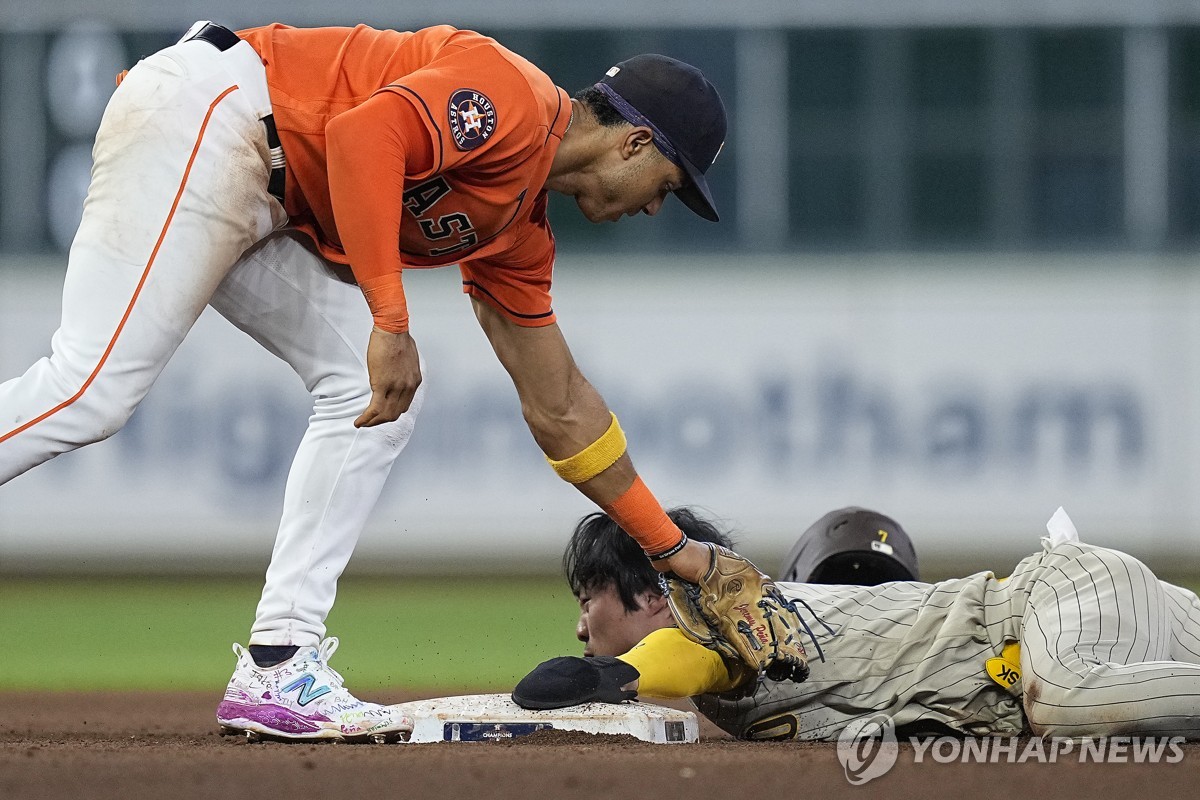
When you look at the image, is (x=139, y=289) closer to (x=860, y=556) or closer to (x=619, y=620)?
(x=619, y=620)

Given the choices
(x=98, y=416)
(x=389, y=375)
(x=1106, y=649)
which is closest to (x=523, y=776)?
(x=389, y=375)

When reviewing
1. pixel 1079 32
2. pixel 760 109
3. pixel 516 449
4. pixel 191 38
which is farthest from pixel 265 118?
pixel 1079 32

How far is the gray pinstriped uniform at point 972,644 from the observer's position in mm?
3363

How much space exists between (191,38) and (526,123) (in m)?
0.79

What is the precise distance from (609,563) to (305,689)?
0.95 m

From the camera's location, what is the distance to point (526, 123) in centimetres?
319

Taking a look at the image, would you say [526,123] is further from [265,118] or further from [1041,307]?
[1041,307]

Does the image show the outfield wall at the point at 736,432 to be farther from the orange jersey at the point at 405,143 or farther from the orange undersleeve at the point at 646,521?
the orange jersey at the point at 405,143

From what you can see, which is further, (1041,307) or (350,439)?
(1041,307)

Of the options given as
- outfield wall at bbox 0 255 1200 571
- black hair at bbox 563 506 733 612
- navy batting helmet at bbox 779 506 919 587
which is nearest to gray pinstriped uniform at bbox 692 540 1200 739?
black hair at bbox 563 506 733 612

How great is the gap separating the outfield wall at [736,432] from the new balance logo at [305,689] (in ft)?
21.3

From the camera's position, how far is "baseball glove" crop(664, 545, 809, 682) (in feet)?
11.5

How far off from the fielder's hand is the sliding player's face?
1059 mm

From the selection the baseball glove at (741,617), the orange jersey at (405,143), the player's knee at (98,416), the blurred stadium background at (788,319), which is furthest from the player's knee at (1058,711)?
the blurred stadium background at (788,319)
